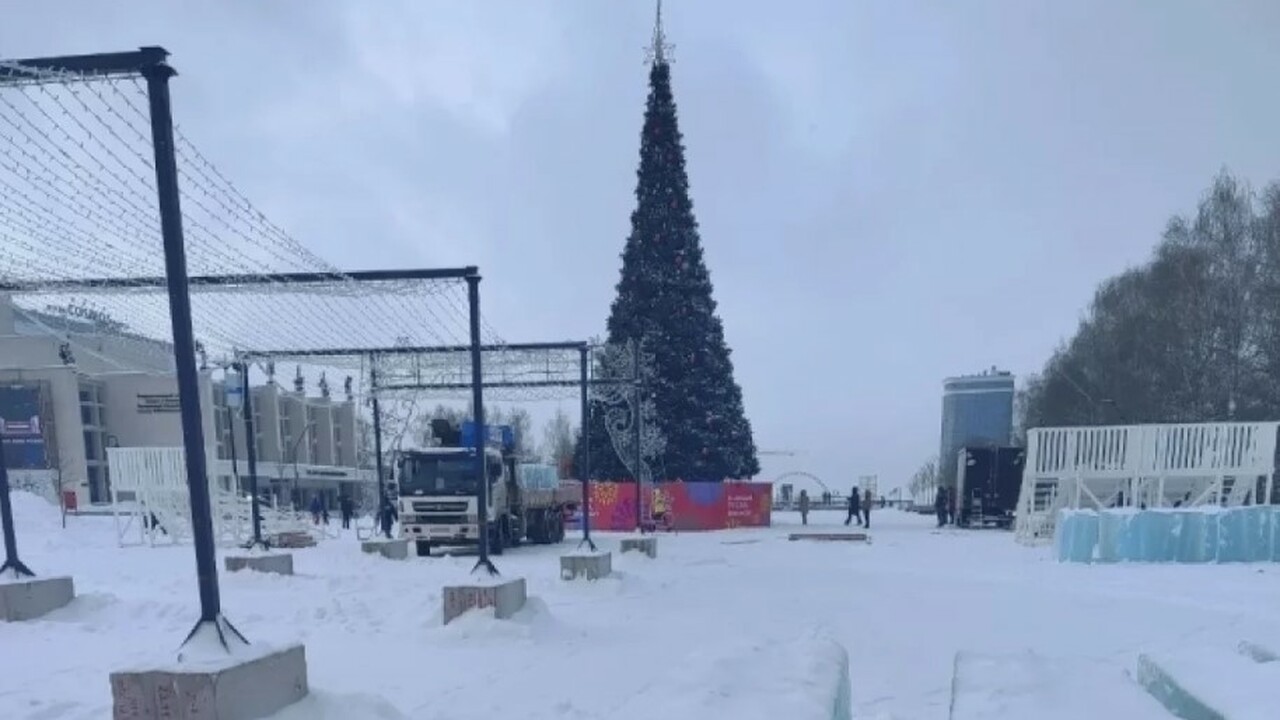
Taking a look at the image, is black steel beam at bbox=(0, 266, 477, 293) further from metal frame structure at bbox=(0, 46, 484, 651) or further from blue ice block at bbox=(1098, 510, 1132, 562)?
blue ice block at bbox=(1098, 510, 1132, 562)

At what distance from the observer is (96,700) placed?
650 cm

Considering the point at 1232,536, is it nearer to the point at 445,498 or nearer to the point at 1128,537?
the point at 1128,537

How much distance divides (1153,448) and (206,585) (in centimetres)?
2198

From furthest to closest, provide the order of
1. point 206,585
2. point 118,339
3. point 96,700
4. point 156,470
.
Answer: point 156,470, point 118,339, point 96,700, point 206,585

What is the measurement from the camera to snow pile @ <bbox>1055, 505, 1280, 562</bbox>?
16.6 m

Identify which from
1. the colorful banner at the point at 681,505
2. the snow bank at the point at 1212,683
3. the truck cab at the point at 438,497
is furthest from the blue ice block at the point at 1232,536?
the colorful banner at the point at 681,505

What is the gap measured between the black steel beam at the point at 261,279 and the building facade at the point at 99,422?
962 inches

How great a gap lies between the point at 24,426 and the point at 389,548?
136ft

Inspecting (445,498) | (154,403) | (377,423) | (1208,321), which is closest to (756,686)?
(445,498)

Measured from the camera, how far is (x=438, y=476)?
72.4ft

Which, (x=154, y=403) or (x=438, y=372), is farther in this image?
(x=154, y=403)

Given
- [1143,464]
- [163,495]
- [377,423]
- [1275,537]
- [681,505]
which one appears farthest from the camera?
[681,505]

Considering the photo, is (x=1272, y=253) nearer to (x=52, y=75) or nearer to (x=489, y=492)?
(x=489, y=492)

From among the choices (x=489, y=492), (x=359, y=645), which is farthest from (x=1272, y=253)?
(x=359, y=645)
